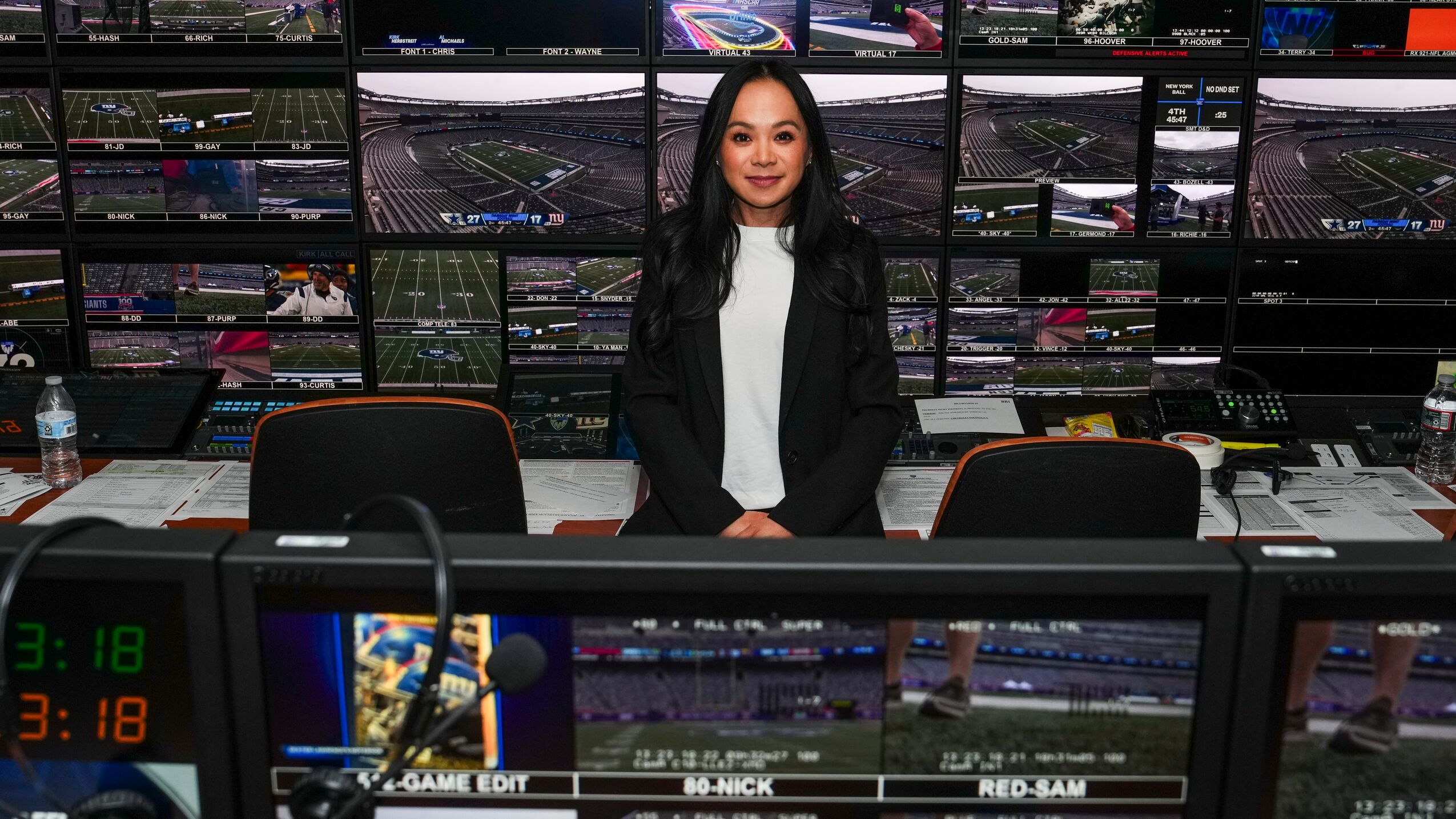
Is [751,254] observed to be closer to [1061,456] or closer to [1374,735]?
[1061,456]

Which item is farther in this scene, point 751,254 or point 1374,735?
point 751,254

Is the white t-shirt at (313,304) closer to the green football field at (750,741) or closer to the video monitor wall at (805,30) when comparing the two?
the video monitor wall at (805,30)

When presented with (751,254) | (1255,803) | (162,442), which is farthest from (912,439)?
(1255,803)

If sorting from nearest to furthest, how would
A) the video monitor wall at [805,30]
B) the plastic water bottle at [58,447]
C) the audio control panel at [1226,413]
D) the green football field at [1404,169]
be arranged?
the plastic water bottle at [58,447], the audio control panel at [1226,413], the video monitor wall at [805,30], the green football field at [1404,169]

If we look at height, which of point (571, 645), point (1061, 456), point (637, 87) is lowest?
point (1061, 456)

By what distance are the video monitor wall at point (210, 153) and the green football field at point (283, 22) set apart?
0.10m

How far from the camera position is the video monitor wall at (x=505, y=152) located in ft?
8.96

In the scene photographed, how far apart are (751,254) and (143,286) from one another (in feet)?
5.71

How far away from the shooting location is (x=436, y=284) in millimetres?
2855

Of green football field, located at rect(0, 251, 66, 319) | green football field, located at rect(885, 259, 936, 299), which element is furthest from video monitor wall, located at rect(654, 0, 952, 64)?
green football field, located at rect(0, 251, 66, 319)

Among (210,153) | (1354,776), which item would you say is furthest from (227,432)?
(1354,776)

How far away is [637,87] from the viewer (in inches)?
107

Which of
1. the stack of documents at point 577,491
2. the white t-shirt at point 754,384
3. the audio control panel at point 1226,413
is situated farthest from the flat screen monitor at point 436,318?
the audio control panel at point 1226,413

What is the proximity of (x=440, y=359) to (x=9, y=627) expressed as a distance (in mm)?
2237
